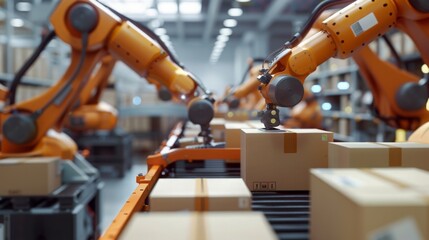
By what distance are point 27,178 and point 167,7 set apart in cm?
947

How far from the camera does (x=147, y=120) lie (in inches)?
469

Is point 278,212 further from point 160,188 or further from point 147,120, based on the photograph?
point 147,120

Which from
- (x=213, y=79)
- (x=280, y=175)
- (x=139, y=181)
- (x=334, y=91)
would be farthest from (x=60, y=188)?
(x=213, y=79)

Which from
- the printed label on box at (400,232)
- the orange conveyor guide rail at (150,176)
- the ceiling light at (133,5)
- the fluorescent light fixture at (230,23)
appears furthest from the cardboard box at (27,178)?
the fluorescent light fixture at (230,23)

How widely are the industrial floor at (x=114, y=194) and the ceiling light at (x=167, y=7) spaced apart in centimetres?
463

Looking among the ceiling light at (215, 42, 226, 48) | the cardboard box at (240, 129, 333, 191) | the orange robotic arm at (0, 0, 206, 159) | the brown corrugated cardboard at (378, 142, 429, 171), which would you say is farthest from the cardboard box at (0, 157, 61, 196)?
the ceiling light at (215, 42, 226, 48)

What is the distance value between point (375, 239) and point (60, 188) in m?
3.42

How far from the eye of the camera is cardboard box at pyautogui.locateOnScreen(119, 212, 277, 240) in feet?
3.70

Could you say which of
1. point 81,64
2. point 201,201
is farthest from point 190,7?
point 201,201

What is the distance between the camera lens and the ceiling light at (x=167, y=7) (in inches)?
465

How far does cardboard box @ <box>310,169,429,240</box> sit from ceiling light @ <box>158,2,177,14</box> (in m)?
11.0

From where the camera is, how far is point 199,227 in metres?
1.19

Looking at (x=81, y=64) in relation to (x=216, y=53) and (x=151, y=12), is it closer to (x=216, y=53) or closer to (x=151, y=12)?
(x=151, y=12)

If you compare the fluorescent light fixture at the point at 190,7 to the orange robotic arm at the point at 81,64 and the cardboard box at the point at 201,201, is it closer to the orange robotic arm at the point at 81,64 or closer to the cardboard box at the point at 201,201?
the orange robotic arm at the point at 81,64
